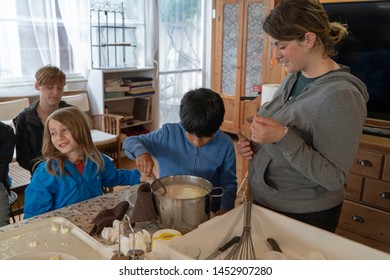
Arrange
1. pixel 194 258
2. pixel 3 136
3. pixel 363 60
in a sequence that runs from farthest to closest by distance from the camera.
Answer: pixel 363 60
pixel 3 136
pixel 194 258

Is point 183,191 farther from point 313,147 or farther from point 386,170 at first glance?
point 386,170

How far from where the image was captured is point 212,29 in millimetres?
4961

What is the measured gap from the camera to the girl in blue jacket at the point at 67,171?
128cm

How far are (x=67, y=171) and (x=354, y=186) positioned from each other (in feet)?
5.74

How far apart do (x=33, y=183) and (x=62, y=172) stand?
10 cm

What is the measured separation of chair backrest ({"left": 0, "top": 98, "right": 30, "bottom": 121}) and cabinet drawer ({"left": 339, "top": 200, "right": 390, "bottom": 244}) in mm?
2619

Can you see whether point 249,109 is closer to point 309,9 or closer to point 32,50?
point 32,50

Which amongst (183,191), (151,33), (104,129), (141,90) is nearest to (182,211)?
(183,191)

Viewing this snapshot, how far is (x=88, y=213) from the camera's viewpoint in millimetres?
1165

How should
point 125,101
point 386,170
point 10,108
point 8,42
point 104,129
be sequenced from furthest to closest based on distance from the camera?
point 125,101 < point 104,129 < point 8,42 < point 10,108 < point 386,170

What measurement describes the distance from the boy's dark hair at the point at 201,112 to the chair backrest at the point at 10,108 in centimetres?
235

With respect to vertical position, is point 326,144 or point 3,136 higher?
point 326,144

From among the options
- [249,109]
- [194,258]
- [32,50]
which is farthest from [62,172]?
[249,109]

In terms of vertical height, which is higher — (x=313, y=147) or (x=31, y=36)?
(x=31, y=36)
